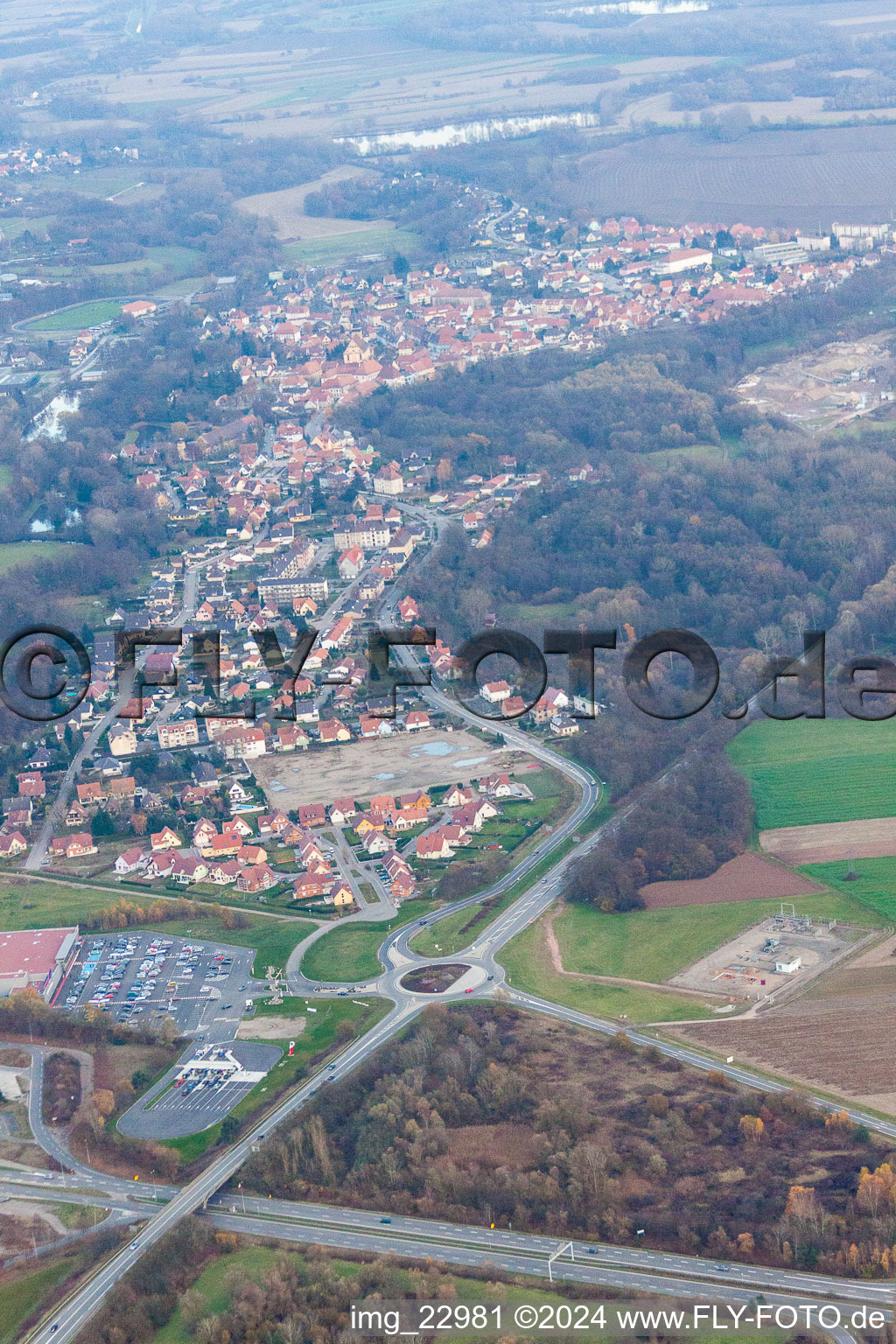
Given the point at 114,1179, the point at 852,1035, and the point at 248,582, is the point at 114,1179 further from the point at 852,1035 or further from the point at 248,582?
the point at 248,582

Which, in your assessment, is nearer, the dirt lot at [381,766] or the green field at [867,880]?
the green field at [867,880]

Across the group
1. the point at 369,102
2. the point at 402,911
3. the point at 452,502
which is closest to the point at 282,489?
the point at 452,502

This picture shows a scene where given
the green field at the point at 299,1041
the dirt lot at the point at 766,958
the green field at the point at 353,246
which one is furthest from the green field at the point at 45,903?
the green field at the point at 353,246

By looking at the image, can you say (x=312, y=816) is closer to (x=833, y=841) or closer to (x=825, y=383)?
(x=833, y=841)

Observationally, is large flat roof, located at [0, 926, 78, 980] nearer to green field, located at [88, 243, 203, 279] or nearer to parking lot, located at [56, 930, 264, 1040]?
parking lot, located at [56, 930, 264, 1040]

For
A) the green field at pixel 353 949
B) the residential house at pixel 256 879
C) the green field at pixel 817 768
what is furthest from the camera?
the green field at pixel 817 768

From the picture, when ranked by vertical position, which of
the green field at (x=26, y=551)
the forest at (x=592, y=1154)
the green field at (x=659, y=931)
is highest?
the green field at (x=26, y=551)

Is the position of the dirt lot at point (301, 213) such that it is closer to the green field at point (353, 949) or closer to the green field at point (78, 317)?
the green field at point (78, 317)
